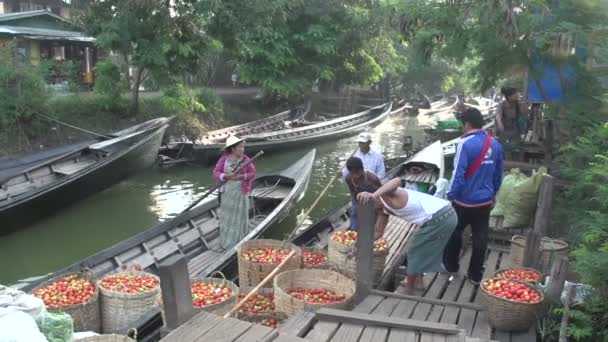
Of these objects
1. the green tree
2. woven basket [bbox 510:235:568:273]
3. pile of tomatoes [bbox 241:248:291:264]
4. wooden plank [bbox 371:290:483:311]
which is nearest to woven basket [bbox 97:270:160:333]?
pile of tomatoes [bbox 241:248:291:264]

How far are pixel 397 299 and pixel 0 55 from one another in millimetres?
12625

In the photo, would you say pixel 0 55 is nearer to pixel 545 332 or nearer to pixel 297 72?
pixel 297 72

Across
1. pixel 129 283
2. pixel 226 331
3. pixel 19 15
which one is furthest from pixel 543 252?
pixel 19 15

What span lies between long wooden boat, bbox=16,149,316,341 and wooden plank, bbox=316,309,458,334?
184 centimetres

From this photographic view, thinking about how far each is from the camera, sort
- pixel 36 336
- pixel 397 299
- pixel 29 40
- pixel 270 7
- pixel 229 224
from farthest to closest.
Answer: pixel 29 40 → pixel 270 7 → pixel 229 224 → pixel 397 299 → pixel 36 336

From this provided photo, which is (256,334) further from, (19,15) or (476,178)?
(19,15)

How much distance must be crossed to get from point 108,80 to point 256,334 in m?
13.7

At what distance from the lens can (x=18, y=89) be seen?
13078mm

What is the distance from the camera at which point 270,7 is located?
15.9m

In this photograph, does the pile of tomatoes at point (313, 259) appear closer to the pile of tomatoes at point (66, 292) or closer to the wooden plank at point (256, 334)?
the pile of tomatoes at point (66, 292)

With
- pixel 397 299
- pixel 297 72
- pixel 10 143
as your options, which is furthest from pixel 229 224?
pixel 297 72

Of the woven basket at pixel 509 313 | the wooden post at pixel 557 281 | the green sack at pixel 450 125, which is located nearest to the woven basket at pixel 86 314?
the woven basket at pixel 509 313

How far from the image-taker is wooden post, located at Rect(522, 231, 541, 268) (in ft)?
15.4

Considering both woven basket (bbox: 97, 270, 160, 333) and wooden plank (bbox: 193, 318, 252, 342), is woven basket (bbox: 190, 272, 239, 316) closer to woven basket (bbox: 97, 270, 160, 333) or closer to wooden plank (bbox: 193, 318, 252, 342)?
Answer: woven basket (bbox: 97, 270, 160, 333)
